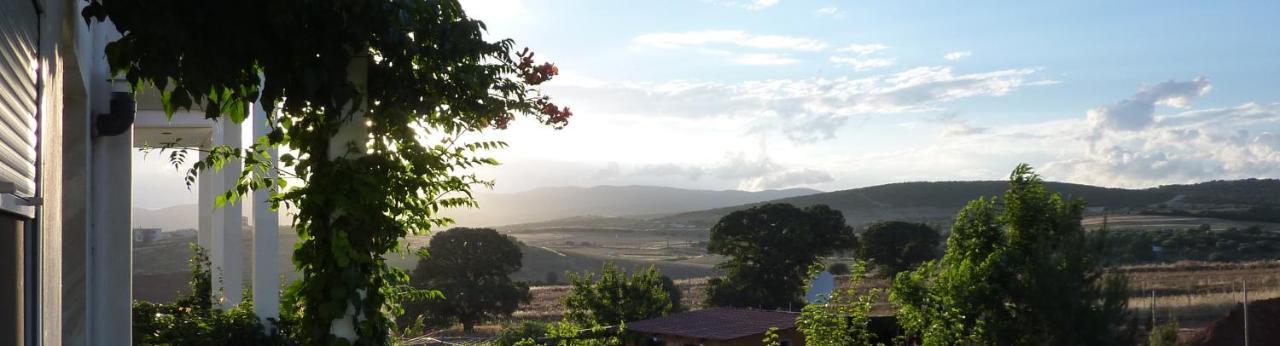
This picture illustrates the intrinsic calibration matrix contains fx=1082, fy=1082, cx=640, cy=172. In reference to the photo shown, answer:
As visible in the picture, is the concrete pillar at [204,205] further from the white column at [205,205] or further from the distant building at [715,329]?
the distant building at [715,329]

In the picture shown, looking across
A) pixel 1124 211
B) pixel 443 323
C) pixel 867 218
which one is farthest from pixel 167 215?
pixel 1124 211

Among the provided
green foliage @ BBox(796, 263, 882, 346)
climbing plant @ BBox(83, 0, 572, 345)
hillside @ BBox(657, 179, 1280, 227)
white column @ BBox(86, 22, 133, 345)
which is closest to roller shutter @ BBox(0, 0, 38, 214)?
climbing plant @ BBox(83, 0, 572, 345)

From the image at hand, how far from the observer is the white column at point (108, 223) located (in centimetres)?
519

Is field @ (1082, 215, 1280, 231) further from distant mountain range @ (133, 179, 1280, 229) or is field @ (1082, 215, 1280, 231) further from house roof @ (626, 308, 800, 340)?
house roof @ (626, 308, 800, 340)

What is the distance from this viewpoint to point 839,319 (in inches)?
A: 401

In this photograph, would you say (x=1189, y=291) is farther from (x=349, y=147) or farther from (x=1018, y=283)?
(x=349, y=147)

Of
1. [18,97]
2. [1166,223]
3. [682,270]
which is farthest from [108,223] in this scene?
[1166,223]

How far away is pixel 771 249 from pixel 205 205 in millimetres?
31155

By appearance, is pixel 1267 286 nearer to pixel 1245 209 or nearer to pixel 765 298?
pixel 765 298

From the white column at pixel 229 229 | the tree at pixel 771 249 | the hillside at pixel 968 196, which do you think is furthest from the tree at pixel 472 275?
the hillside at pixel 968 196

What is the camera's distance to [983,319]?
33.5 feet

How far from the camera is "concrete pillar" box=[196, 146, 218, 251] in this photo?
10438 millimetres

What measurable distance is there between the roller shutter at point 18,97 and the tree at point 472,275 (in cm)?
3271

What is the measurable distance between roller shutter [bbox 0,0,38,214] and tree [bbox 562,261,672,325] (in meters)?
22.6
